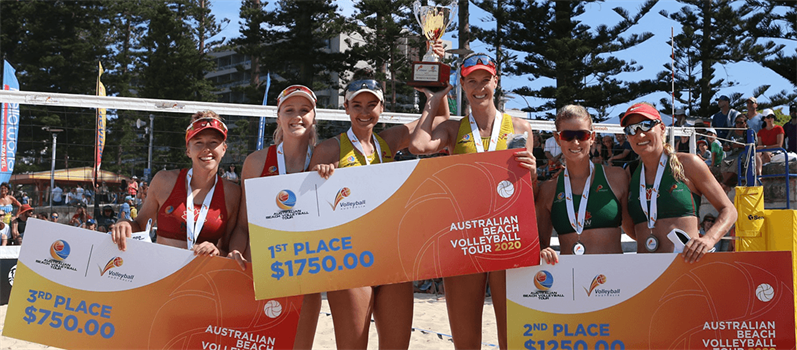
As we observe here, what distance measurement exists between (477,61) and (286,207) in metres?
1.37

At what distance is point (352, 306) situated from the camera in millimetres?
3201

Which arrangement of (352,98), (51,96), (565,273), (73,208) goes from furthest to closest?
(73,208)
(51,96)
(352,98)
(565,273)

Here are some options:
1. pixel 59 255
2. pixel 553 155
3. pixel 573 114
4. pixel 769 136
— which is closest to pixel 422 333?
pixel 573 114

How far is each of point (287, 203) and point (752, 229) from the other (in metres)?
6.11

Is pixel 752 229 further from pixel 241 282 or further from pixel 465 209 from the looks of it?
pixel 241 282

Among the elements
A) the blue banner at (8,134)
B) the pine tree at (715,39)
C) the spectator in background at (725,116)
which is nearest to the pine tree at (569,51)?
the pine tree at (715,39)

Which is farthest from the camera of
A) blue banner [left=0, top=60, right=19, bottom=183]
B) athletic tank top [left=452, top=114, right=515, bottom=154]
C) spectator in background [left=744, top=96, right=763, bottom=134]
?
blue banner [left=0, top=60, right=19, bottom=183]

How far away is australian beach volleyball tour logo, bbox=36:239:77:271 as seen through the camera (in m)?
3.22

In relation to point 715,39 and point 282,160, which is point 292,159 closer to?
point 282,160

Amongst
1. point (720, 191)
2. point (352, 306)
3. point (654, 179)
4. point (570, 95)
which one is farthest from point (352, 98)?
point (570, 95)

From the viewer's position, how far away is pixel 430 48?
3.63m

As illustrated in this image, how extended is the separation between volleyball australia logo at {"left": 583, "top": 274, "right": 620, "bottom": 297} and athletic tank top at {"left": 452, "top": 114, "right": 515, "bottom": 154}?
90 centimetres

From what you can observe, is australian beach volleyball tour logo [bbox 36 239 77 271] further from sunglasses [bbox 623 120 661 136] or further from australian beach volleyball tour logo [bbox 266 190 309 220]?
sunglasses [bbox 623 120 661 136]

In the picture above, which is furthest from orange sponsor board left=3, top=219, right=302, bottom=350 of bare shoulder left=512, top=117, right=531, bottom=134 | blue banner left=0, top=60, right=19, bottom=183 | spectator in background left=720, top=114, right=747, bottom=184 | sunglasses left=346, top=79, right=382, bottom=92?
blue banner left=0, top=60, right=19, bottom=183
